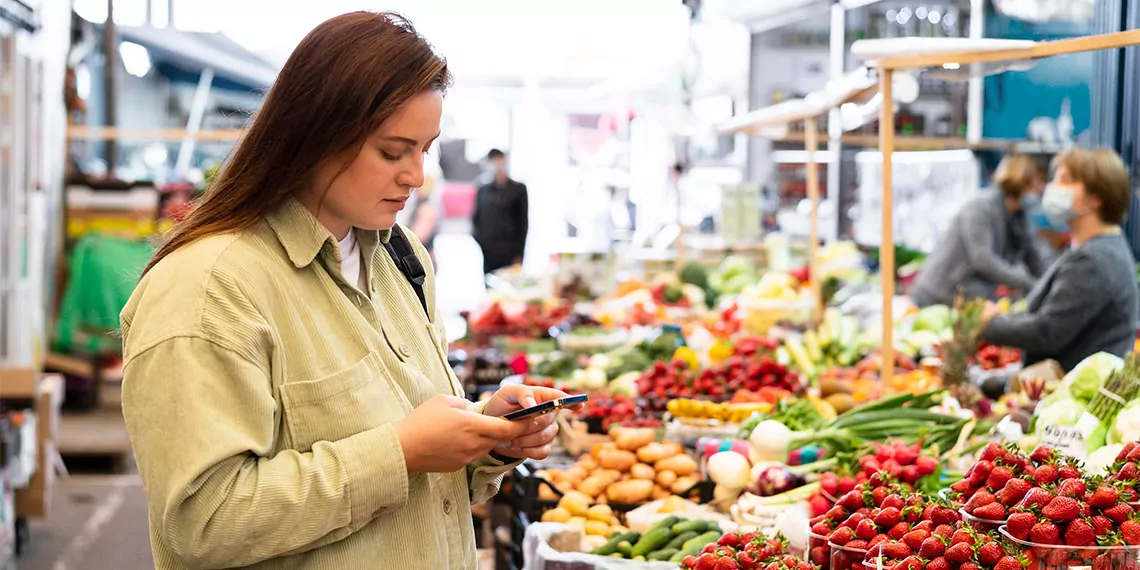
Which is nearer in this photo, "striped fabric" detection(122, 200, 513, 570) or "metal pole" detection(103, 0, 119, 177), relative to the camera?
"striped fabric" detection(122, 200, 513, 570)

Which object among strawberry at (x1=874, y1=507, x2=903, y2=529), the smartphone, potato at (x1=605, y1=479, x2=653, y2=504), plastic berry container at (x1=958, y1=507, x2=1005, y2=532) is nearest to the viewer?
the smartphone

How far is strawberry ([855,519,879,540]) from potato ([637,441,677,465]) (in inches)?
62.8

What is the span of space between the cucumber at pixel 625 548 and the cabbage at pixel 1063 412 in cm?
118

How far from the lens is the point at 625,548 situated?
3227 mm

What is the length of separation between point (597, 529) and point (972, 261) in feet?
15.9

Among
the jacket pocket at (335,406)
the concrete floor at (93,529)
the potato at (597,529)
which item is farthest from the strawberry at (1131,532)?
the concrete floor at (93,529)

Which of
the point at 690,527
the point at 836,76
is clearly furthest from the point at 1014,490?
the point at 836,76

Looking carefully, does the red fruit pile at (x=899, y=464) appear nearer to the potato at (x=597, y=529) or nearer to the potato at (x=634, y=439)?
the potato at (x=597, y=529)

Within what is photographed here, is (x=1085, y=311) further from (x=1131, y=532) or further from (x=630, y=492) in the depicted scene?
(x=1131, y=532)

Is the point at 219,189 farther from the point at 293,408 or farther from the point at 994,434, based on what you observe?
the point at 994,434

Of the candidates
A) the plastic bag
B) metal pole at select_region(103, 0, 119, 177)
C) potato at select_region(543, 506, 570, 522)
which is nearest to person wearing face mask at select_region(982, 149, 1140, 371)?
potato at select_region(543, 506, 570, 522)

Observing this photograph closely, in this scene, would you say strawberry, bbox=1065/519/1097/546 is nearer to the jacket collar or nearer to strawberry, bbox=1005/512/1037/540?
strawberry, bbox=1005/512/1037/540

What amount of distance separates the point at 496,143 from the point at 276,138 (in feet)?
73.6

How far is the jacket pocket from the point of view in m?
1.78
